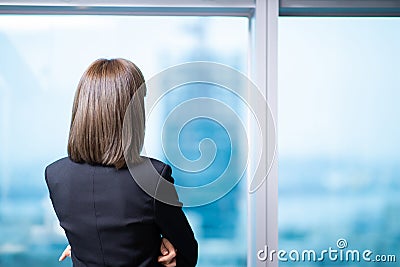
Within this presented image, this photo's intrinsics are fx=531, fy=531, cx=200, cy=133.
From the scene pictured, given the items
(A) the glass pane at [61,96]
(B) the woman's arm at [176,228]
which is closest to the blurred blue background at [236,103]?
(A) the glass pane at [61,96]

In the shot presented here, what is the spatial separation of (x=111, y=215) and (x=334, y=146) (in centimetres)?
102

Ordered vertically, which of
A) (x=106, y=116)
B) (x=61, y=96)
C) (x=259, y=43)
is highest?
(x=259, y=43)

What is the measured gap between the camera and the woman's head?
1.25 m

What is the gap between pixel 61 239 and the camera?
1924mm

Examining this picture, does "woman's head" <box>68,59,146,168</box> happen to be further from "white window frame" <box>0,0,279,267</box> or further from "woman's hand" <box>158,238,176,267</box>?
"white window frame" <box>0,0,279,267</box>

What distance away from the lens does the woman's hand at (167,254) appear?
51.4 inches

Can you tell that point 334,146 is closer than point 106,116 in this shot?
No

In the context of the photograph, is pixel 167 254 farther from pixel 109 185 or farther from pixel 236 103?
pixel 236 103

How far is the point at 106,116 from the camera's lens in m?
1.25

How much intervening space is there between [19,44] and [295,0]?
40.0 inches

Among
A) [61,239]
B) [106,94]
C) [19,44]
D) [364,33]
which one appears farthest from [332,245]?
[19,44]

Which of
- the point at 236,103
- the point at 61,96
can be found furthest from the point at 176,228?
the point at 61,96

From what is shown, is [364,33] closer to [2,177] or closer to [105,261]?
[105,261]

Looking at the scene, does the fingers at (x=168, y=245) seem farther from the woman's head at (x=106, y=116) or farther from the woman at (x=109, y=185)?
the woman's head at (x=106, y=116)
